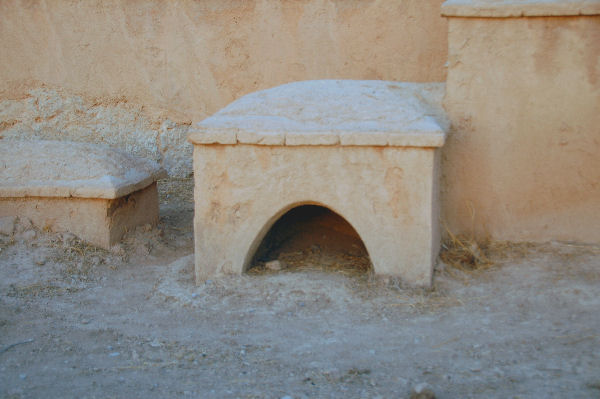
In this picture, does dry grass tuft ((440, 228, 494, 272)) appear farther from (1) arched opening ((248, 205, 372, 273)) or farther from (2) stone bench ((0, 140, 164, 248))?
(2) stone bench ((0, 140, 164, 248))

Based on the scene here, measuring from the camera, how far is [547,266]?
457 centimetres

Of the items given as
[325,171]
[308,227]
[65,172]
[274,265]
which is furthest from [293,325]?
[65,172]

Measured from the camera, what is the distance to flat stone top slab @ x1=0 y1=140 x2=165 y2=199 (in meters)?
5.26

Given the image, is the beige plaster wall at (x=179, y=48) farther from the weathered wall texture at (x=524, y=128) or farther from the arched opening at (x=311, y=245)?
the weathered wall texture at (x=524, y=128)

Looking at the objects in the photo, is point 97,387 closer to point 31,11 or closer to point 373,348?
point 373,348

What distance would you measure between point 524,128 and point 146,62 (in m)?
4.53

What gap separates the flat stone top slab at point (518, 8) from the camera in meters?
4.46

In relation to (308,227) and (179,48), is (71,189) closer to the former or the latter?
(308,227)

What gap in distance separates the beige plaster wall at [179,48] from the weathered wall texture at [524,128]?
6.50 feet

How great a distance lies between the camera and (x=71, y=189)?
17.2 ft

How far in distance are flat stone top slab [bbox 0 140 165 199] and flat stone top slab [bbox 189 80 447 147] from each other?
1.16m

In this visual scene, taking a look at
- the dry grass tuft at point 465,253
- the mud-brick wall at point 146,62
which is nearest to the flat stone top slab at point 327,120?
the dry grass tuft at point 465,253

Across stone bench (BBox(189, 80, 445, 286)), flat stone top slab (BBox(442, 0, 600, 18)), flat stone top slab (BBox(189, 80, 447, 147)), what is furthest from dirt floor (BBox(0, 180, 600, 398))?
flat stone top slab (BBox(442, 0, 600, 18))

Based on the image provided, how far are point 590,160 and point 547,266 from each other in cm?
85
